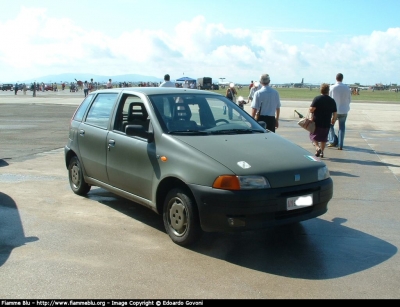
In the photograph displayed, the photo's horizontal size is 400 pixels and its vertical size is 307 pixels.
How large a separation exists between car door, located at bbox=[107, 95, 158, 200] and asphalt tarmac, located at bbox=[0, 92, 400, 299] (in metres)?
0.50

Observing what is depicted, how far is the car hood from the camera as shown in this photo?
4.67m

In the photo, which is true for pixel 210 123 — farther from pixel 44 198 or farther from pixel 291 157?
pixel 44 198

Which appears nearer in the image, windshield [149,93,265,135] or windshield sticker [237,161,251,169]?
windshield sticker [237,161,251,169]

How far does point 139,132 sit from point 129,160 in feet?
1.54

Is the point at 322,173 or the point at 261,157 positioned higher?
the point at 261,157

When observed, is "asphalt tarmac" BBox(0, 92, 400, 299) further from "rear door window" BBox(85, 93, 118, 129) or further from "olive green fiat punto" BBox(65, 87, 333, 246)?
"rear door window" BBox(85, 93, 118, 129)

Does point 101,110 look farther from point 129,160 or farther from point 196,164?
point 196,164

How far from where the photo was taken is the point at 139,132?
5438mm

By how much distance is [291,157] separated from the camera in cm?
507

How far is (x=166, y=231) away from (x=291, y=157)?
162cm

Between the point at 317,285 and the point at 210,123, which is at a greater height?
the point at 210,123

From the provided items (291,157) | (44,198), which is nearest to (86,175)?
(44,198)

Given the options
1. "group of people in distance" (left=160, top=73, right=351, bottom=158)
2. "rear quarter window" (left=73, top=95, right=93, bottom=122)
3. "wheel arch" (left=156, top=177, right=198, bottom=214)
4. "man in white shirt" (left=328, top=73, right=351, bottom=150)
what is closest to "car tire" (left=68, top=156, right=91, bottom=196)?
"rear quarter window" (left=73, top=95, right=93, bottom=122)

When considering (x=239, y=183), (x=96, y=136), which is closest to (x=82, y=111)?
(x=96, y=136)
